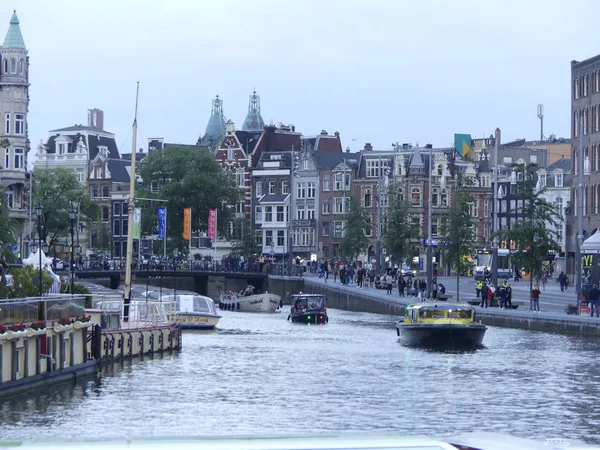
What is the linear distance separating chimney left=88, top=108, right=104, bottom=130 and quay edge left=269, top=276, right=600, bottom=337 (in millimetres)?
Result: 70816

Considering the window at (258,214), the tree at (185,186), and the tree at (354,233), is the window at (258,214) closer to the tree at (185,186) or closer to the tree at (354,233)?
the tree at (185,186)

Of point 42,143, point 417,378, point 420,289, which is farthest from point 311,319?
point 42,143

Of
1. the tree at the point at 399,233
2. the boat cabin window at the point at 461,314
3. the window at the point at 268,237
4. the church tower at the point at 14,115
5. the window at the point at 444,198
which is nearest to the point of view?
the boat cabin window at the point at 461,314

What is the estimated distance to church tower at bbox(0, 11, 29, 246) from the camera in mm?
117500

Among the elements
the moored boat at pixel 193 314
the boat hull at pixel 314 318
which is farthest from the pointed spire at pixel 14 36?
the moored boat at pixel 193 314

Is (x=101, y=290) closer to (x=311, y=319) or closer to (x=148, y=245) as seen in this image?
(x=311, y=319)

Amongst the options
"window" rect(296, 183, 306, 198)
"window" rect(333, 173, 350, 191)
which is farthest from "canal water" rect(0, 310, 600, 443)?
"window" rect(296, 183, 306, 198)

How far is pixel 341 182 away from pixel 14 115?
1767 inches

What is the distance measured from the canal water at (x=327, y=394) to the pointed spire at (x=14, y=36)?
65204 millimetres

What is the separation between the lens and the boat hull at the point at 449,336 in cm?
5681

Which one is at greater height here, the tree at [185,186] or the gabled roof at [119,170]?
the gabled roof at [119,170]

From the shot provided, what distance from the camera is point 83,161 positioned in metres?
172

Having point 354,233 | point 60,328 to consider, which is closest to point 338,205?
point 354,233

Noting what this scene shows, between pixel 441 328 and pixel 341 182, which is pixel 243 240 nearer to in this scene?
pixel 341 182
